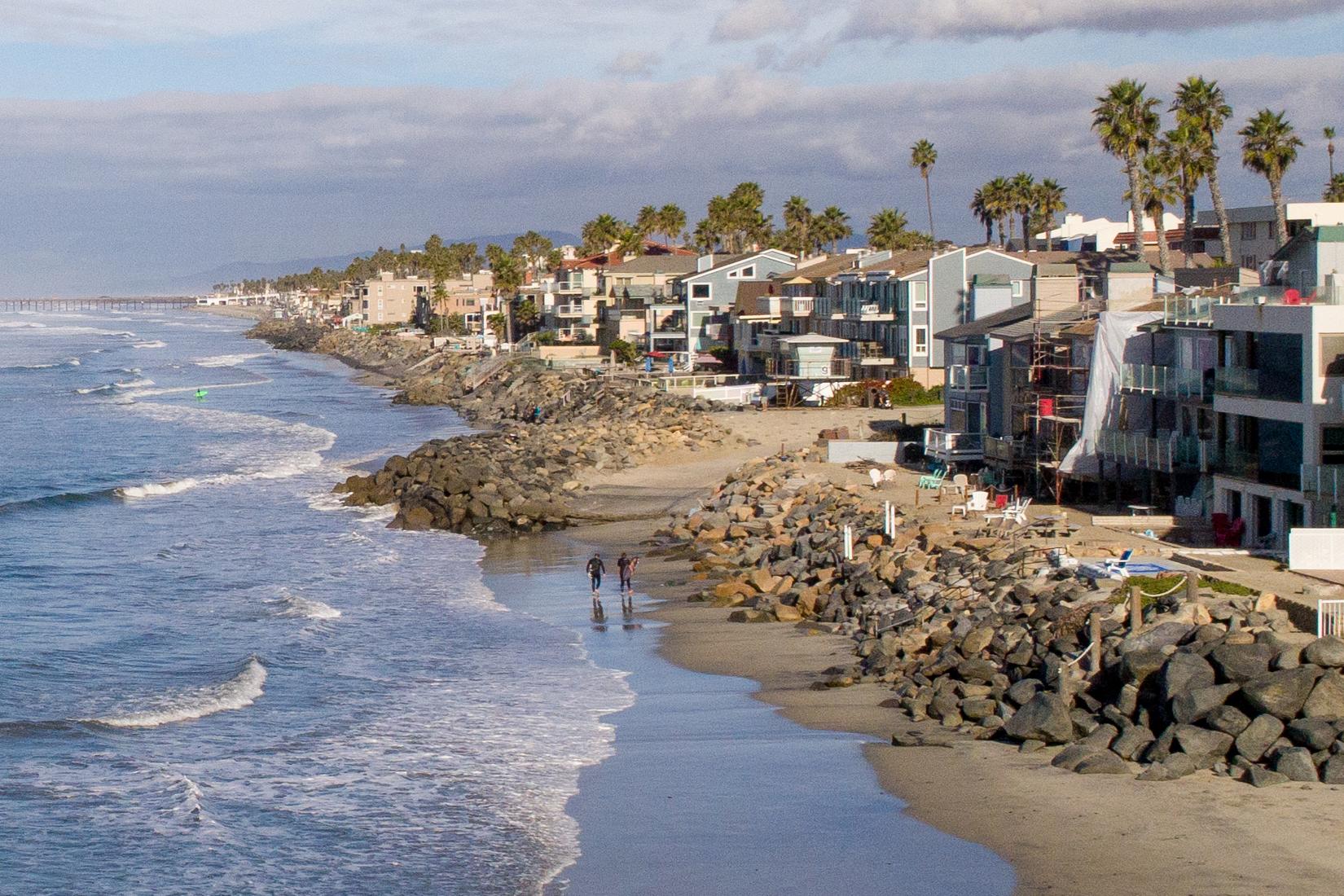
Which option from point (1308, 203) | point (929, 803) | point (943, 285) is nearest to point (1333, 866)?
point (929, 803)

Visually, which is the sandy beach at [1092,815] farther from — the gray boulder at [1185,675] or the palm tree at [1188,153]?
the palm tree at [1188,153]

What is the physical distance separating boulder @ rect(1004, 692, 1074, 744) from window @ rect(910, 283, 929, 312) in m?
49.2

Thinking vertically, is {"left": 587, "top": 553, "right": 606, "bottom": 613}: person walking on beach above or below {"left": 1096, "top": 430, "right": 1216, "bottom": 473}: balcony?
below

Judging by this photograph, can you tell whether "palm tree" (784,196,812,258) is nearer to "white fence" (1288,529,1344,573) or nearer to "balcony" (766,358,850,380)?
"balcony" (766,358,850,380)

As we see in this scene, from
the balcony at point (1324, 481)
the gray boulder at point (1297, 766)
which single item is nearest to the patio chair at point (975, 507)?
the balcony at point (1324, 481)

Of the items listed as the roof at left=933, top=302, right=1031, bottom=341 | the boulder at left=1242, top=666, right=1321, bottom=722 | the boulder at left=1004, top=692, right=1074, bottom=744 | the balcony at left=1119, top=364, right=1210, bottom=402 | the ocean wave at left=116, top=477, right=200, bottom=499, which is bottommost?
the boulder at left=1004, top=692, right=1074, bottom=744

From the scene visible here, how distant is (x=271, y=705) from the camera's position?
25.8m

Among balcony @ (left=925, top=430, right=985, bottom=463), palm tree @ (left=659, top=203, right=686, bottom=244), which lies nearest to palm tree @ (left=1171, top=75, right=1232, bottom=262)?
balcony @ (left=925, top=430, right=985, bottom=463)

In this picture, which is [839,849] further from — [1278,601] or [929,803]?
[1278,601]

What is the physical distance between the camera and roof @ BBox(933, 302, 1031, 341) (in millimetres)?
44094

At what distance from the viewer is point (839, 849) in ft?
58.8

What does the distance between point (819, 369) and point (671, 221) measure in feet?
220

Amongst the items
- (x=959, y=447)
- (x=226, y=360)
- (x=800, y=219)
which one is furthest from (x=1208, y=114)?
(x=226, y=360)

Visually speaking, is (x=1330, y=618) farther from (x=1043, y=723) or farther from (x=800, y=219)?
(x=800, y=219)
